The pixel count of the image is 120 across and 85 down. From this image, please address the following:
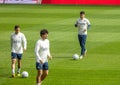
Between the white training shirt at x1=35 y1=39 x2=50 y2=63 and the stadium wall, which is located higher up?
the stadium wall

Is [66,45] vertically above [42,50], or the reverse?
[42,50]

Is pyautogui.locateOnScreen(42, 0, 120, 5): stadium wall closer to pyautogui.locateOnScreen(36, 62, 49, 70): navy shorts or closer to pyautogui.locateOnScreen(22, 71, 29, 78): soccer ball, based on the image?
pyautogui.locateOnScreen(22, 71, 29, 78): soccer ball

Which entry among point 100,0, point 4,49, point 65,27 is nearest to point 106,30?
point 65,27

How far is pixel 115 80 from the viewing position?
64.8 ft

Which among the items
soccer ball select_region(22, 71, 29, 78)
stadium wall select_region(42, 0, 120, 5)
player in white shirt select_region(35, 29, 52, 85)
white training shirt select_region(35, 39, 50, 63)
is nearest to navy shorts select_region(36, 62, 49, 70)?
player in white shirt select_region(35, 29, 52, 85)

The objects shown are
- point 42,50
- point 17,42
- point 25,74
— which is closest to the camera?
point 42,50

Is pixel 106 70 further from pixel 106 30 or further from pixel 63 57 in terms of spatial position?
pixel 106 30

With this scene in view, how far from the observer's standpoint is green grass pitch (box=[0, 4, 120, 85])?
20391mm

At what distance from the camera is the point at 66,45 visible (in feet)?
97.8

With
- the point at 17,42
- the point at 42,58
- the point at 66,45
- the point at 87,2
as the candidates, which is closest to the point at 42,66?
the point at 42,58

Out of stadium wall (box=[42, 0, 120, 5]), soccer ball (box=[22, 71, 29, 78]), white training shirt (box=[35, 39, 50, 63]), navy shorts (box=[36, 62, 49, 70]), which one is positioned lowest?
soccer ball (box=[22, 71, 29, 78])

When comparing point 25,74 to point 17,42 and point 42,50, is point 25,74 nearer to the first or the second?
point 17,42

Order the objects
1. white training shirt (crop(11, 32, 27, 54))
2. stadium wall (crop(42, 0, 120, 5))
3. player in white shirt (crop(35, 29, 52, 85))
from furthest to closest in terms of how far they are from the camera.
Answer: stadium wall (crop(42, 0, 120, 5)), white training shirt (crop(11, 32, 27, 54)), player in white shirt (crop(35, 29, 52, 85))

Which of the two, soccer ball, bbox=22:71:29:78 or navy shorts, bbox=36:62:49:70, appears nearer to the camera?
navy shorts, bbox=36:62:49:70
